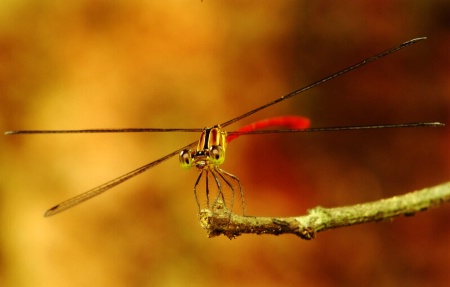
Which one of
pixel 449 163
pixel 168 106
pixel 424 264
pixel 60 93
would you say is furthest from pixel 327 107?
pixel 60 93

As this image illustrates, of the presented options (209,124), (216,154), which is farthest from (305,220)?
(209,124)

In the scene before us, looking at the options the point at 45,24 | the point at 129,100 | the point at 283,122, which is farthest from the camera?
the point at 129,100

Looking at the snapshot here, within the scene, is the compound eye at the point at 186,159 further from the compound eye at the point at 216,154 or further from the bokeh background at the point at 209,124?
the bokeh background at the point at 209,124

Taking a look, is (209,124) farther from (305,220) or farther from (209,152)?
(305,220)

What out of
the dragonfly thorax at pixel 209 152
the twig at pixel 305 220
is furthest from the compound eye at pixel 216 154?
the twig at pixel 305 220

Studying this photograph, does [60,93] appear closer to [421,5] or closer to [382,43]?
[382,43]

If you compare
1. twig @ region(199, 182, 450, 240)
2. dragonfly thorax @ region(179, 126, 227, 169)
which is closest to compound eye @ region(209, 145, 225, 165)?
dragonfly thorax @ region(179, 126, 227, 169)
